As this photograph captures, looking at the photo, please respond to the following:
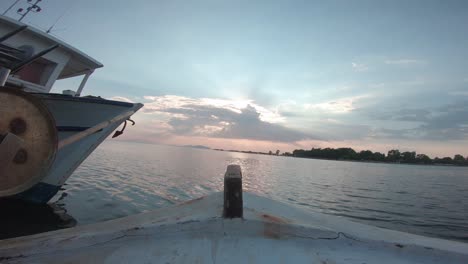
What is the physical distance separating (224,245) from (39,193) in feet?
26.9

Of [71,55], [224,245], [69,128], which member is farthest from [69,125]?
[224,245]

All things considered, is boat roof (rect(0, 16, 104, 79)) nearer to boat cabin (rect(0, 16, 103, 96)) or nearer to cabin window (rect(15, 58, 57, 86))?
boat cabin (rect(0, 16, 103, 96))

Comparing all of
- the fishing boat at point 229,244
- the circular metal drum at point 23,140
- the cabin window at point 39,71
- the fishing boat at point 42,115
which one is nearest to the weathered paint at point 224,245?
the fishing boat at point 229,244

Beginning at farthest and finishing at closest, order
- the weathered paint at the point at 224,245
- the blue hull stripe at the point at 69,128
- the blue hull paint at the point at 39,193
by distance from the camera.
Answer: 1. the blue hull paint at the point at 39,193
2. the blue hull stripe at the point at 69,128
3. the weathered paint at the point at 224,245

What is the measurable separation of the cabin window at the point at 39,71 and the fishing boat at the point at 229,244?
798cm

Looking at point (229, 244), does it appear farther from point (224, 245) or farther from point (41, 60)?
point (41, 60)

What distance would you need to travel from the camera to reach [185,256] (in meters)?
2.28

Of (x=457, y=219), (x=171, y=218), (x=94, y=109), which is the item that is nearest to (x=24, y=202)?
(x=94, y=109)

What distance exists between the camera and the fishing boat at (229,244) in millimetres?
2289

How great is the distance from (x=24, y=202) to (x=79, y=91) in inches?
173

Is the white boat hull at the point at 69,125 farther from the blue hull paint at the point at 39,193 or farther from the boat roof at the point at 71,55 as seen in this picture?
the boat roof at the point at 71,55

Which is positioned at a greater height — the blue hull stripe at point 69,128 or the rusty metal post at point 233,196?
the blue hull stripe at point 69,128

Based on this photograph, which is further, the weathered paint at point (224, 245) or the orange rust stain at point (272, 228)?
the orange rust stain at point (272, 228)

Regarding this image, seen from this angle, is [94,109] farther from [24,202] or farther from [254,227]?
[254,227]
